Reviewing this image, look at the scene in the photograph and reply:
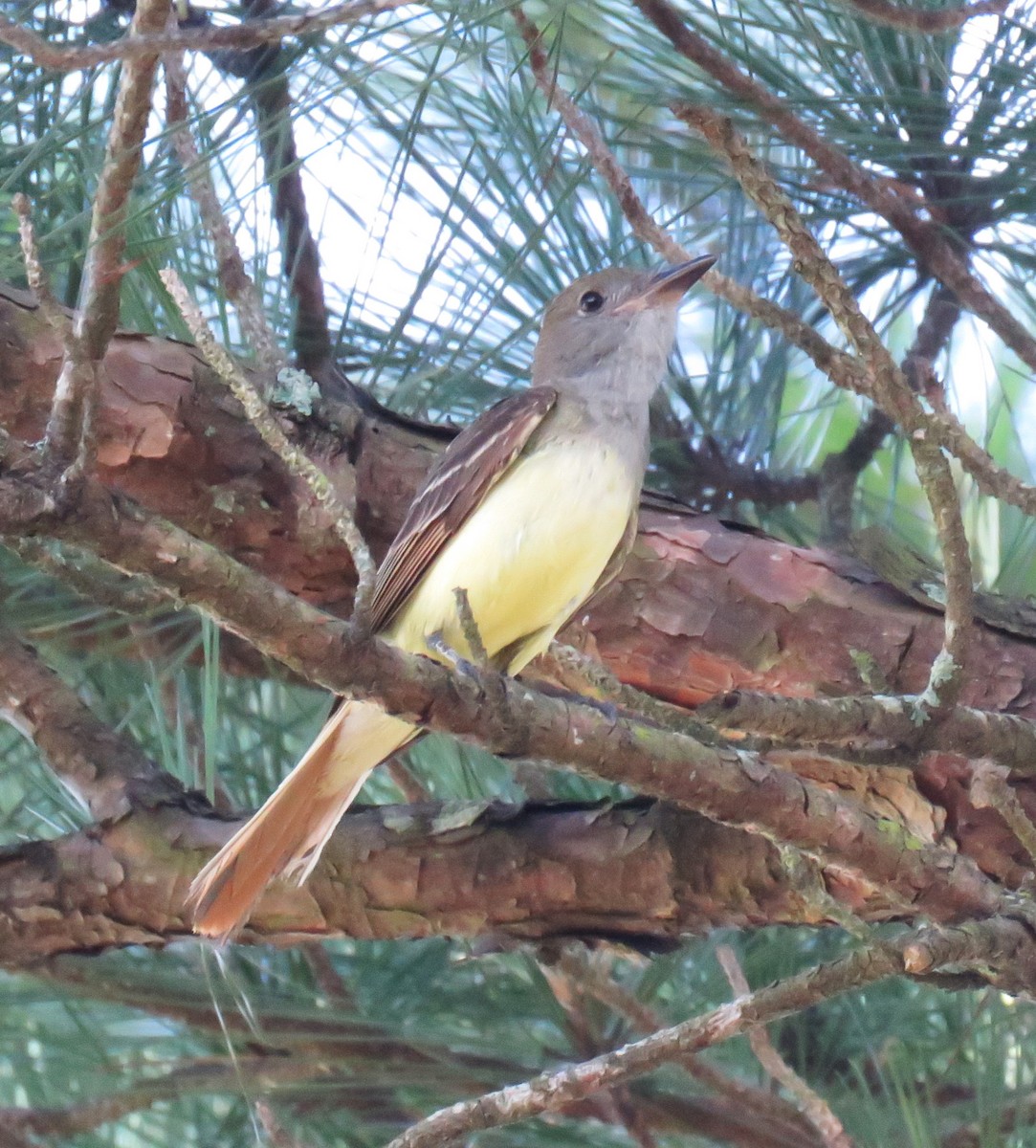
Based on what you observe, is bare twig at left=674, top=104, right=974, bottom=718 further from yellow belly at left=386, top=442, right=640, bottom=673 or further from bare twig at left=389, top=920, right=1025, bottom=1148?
yellow belly at left=386, top=442, right=640, bottom=673

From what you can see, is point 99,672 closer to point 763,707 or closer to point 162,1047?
point 162,1047

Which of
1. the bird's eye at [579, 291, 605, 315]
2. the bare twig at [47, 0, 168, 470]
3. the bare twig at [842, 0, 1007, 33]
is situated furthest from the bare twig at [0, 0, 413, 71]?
the bird's eye at [579, 291, 605, 315]

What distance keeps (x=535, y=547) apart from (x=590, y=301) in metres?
0.63

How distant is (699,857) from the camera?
2.29 m

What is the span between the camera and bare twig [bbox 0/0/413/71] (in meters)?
1.16

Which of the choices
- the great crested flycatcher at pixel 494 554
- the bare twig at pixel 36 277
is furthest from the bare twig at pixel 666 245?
the bare twig at pixel 36 277

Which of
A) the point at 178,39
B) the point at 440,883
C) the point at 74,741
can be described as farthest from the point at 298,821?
the point at 178,39

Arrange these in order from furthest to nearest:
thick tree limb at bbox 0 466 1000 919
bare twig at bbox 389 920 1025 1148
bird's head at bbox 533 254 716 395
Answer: bird's head at bbox 533 254 716 395 < bare twig at bbox 389 920 1025 1148 < thick tree limb at bbox 0 466 1000 919

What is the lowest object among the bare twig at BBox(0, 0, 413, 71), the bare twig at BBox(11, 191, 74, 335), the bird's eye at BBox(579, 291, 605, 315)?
the bare twig at BBox(11, 191, 74, 335)

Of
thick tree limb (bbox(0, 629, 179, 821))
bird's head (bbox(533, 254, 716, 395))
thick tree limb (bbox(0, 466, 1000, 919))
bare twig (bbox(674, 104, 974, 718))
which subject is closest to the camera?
thick tree limb (bbox(0, 466, 1000, 919))

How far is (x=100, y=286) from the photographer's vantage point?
127cm

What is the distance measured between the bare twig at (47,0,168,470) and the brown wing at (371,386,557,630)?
3.70 feet

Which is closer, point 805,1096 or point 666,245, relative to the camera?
point 805,1096

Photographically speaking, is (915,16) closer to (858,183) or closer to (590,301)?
(858,183)
